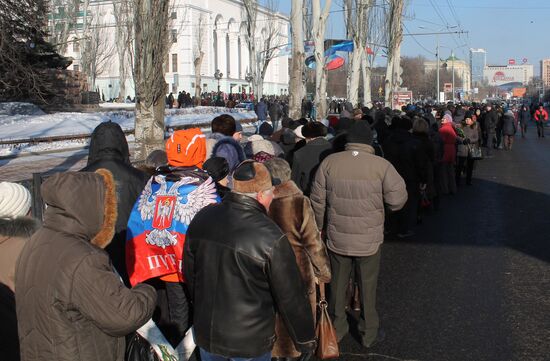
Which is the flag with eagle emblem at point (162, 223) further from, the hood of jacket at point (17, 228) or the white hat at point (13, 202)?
the hood of jacket at point (17, 228)

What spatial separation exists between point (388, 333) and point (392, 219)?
464cm

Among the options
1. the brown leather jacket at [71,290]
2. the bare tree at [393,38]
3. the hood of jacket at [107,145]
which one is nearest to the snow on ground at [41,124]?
the bare tree at [393,38]

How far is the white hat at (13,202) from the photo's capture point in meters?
3.51

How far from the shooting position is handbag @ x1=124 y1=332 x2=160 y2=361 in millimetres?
3311

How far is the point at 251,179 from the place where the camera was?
3.47 metres

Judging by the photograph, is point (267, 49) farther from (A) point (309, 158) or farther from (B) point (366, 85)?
(A) point (309, 158)

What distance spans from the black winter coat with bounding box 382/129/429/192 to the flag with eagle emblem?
224 inches

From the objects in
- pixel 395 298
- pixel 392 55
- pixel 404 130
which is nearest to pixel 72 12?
pixel 392 55

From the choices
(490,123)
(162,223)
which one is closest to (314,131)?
(162,223)

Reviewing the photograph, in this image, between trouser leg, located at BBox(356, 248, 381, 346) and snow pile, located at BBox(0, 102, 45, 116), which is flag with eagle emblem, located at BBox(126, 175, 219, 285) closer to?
trouser leg, located at BBox(356, 248, 381, 346)

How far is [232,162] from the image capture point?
6.82 meters

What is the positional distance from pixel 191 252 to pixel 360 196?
2189 millimetres

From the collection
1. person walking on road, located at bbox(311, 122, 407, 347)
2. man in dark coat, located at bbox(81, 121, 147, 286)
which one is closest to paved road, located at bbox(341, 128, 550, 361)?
person walking on road, located at bbox(311, 122, 407, 347)

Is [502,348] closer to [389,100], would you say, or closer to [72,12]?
[389,100]
